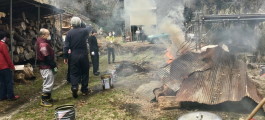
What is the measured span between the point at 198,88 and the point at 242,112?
3.54 ft

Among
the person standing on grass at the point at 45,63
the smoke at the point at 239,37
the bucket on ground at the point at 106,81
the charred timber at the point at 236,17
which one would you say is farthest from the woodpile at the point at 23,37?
the smoke at the point at 239,37

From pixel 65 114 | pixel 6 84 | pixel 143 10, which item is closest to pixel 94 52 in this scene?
pixel 6 84

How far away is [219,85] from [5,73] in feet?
19.1

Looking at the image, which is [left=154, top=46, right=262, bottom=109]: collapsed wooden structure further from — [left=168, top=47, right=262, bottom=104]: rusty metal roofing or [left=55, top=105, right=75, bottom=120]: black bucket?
[left=55, top=105, right=75, bottom=120]: black bucket

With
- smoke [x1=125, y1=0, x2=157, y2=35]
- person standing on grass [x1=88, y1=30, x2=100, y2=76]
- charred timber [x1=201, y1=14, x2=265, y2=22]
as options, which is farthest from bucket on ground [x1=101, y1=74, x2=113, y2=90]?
smoke [x1=125, y1=0, x2=157, y2=35]

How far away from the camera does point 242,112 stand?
5500 mm

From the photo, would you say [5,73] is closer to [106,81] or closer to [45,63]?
[45,63]

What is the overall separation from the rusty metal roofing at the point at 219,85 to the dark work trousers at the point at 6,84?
479 cm

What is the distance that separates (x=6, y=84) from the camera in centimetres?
723

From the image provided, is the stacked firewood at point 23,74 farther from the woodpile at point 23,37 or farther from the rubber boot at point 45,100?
the rubber boot at point 45,100

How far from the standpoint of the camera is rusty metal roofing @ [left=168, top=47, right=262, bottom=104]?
221 inches

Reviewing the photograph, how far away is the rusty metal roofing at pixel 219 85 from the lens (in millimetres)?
5602

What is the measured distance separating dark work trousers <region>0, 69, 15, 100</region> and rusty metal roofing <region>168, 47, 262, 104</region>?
189 inches

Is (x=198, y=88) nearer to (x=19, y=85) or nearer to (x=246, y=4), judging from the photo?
(x=19, y=85)
